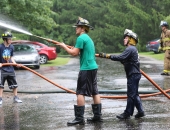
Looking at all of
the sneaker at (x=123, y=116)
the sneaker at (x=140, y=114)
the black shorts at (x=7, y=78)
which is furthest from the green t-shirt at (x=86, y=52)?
the black shorts at (x=7, y=78)

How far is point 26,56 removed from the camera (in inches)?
867

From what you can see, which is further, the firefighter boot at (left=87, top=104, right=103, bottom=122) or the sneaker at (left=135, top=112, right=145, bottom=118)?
the sneaker at (left=135, top=112, right=145, bottom=118)

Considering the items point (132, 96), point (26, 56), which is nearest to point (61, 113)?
point (132, 96)

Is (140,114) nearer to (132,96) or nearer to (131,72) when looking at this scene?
(132,96)

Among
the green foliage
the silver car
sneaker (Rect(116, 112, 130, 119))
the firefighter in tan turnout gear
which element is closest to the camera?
sneaker (Rect(116, 112, 130, 119))


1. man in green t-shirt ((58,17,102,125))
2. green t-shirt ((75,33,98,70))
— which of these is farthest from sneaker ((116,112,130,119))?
green t-shirt ((75,33,98,70))

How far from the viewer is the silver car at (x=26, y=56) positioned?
71.4 ft

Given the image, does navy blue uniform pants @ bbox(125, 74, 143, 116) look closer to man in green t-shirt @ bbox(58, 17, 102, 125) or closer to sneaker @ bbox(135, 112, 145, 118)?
sneaker @ bbox(135, 112, 145, 118)

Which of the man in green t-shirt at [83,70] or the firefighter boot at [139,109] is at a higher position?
the man in green t-shirt at [83,70]

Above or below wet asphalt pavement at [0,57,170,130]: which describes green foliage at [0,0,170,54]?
above

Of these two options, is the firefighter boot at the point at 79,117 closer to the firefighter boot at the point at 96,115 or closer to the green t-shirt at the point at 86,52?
the firefighter boot at the point at 96,115

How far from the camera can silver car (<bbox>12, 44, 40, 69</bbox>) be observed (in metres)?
21.8

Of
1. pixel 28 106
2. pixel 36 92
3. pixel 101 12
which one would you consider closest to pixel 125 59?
pixel 28 106

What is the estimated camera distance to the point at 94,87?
7605 mm
